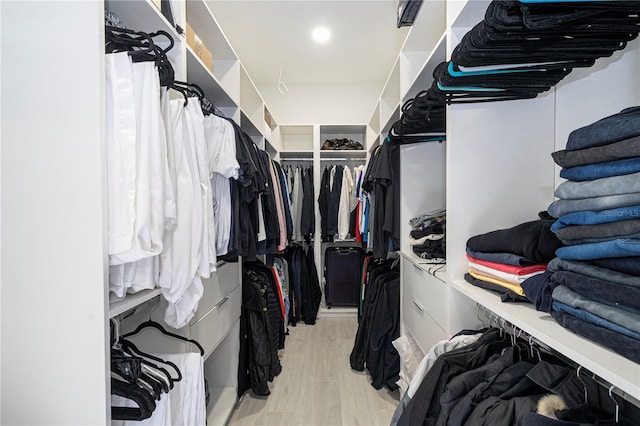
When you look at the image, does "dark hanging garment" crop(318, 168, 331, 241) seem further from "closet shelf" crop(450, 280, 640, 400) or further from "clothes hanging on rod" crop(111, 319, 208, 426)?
"closet shelf" crop(450, 280, 640, 400)

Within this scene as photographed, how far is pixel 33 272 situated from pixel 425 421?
1.09 metres

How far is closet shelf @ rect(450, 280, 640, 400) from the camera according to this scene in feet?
1.43

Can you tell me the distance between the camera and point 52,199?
2.26 ft

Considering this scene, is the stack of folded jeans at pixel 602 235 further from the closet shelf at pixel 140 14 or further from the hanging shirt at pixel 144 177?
the closet shelf at pixel 140 14

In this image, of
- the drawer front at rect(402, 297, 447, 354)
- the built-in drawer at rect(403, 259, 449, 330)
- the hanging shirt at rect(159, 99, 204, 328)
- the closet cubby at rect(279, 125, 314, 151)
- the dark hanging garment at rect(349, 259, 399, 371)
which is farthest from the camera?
the closet cubby at rect(279, 125, 314, 151)

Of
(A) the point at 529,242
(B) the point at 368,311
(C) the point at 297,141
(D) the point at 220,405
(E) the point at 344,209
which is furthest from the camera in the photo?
(C) the point at 297,141

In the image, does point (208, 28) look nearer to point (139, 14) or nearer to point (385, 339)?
point (139, 14)

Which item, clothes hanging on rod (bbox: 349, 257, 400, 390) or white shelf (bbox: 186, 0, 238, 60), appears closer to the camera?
white shelf (bbox: 186, 0, 238, 60)

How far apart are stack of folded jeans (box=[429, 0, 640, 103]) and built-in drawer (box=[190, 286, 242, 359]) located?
140 centimetres

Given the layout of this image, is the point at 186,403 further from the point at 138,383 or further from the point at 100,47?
the point at 100,47

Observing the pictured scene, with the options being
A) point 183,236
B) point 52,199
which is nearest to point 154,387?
point 183,236

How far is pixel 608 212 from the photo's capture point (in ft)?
1.73

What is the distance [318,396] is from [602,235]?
1999 mm

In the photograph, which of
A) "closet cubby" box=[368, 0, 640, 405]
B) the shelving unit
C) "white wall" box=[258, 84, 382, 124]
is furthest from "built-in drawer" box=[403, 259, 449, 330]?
"white wall" box=[258, 84, 382, 124]
